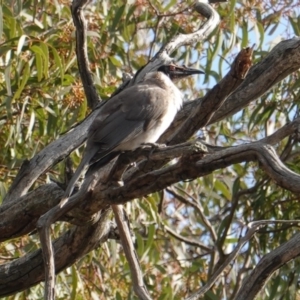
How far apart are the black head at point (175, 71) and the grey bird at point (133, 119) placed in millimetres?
96

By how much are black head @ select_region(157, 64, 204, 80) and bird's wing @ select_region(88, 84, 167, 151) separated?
0.27 meters

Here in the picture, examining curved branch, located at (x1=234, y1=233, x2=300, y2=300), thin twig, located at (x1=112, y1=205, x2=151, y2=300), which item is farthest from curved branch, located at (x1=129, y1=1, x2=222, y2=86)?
curved branch, located at (x1=234, y1=233, x2=300, y2=300)

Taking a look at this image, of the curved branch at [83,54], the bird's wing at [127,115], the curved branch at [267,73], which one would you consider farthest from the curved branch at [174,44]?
the curved branch at [267,73]

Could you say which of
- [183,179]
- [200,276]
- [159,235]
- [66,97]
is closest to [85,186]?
[183,179]

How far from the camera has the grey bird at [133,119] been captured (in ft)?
14.2

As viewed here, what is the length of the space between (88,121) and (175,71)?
70cm

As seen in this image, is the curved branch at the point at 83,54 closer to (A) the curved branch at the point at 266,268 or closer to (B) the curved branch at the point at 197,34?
(B) the curved branch at the point at 197,34

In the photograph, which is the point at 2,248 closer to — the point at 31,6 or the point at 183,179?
the point at 31,6

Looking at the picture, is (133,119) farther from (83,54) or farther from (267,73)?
(267,73)

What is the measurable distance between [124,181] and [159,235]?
11.1ft

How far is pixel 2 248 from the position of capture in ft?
17.9

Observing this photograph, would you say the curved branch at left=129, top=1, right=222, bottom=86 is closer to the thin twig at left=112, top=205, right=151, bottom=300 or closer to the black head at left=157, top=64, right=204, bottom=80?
the black head at left=157, top=64, right=204, bottom=80

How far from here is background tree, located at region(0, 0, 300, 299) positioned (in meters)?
4.24

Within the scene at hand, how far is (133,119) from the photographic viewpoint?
15.4 ft
